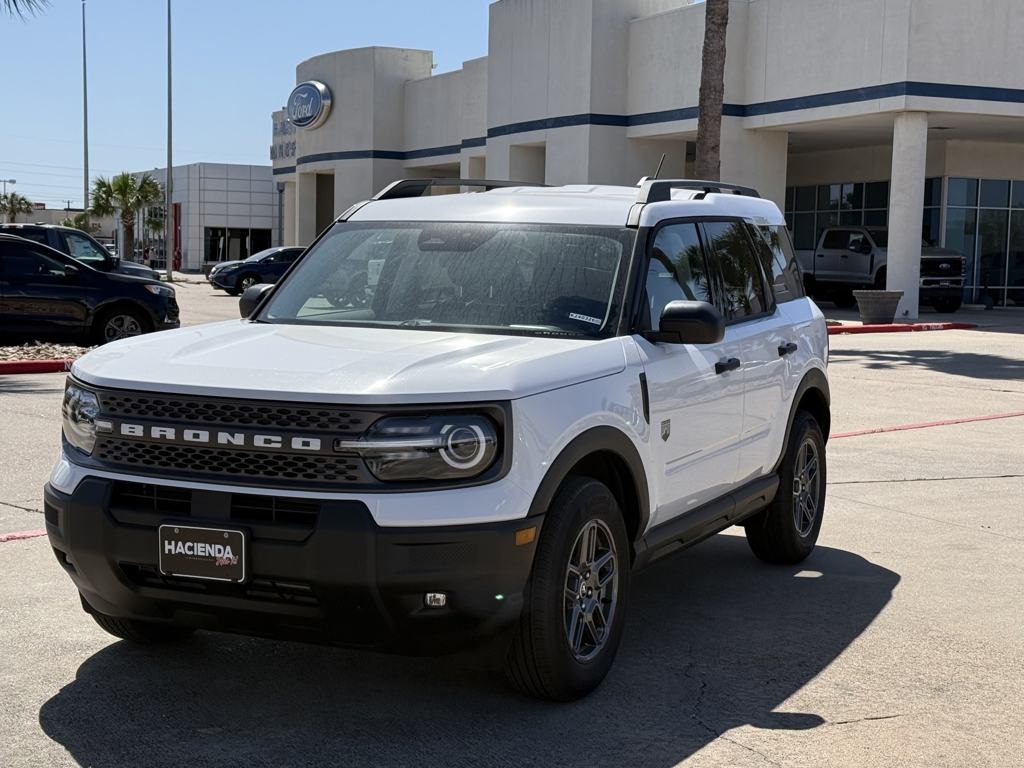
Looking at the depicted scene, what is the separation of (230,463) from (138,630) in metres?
1.26

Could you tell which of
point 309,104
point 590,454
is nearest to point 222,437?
point 590,454

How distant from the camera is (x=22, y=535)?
7473 mm

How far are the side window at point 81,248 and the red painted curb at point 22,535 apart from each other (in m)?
16.0

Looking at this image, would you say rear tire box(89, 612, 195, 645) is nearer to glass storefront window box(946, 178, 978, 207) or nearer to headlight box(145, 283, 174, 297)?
headlight box(145, 283, 174, 297)

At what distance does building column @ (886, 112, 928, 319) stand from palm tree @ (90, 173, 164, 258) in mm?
54714

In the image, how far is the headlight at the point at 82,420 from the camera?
4.70 meters

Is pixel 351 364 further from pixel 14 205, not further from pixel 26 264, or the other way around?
pixel 14 205

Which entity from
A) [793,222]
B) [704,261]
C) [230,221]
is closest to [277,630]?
[704,261]

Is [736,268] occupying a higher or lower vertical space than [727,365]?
higher

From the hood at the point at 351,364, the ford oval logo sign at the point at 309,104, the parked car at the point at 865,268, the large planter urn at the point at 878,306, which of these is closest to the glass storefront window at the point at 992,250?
the parked car at the point at 865,268

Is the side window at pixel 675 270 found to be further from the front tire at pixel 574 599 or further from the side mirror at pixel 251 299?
the side mirror at pixel 251 299

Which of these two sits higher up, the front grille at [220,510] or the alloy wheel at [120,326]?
the front grille at [220,510]

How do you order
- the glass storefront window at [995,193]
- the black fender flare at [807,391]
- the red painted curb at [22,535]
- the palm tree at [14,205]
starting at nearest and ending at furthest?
the black fender flare at [807,391] < the red painted curb at [22,535] < the glass storefront window at [995,193] < the palm tree at [14,205]

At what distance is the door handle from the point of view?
19.5ft
